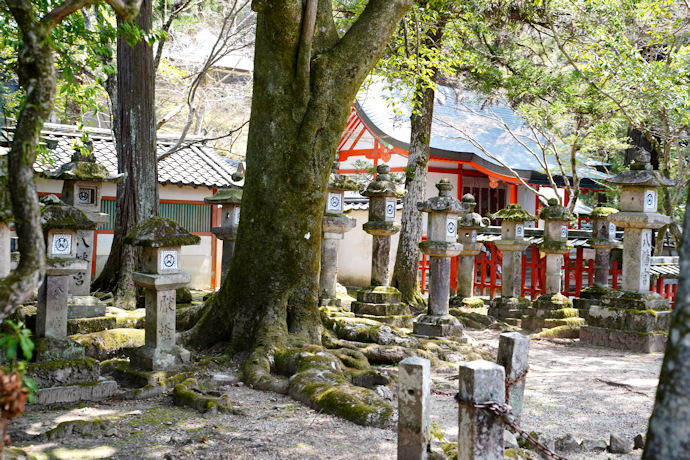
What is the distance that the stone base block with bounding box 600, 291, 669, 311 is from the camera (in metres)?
10.3

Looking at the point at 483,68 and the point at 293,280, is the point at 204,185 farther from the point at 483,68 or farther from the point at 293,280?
the point at 293,280

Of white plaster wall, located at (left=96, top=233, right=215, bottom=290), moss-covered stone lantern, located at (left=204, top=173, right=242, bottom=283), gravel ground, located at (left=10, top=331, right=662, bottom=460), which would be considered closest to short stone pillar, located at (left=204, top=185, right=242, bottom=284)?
moss-covered stone lantern, located at (left=204, top=173, right=242, bottom=283)

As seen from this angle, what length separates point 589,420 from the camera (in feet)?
20.7

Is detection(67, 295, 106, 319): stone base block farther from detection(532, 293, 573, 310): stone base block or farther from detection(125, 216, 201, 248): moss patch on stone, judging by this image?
detection(532, 293, 573, 310): stone base block

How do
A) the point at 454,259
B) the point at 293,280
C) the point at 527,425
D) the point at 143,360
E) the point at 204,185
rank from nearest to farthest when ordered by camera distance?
the point at 527,425, the point at 143,360, the point at 293,280, the point at 204,185, the point at 454,259

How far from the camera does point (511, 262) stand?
12836 millimetres

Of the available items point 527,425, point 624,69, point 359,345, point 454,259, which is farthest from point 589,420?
point 454,259

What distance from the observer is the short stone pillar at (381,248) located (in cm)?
1055

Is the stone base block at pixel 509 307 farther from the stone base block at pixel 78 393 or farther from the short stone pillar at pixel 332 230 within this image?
the stone base block at pixel 78 393

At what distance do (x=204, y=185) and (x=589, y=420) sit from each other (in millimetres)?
10506

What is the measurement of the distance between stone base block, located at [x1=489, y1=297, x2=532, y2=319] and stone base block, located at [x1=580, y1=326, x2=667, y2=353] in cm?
165

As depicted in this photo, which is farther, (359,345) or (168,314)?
(359,345)

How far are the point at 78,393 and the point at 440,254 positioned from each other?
18.1ft

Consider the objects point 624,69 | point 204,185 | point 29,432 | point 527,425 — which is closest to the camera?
point 29,432
